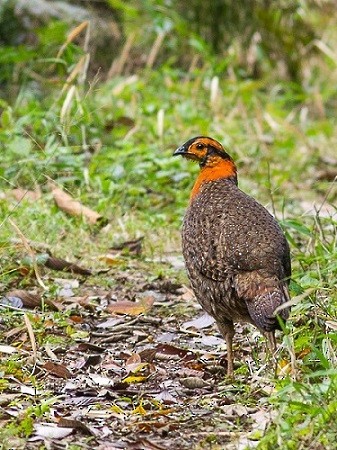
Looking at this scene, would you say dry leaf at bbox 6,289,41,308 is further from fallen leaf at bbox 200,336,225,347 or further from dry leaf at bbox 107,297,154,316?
fallen leaf at bbox 200,336,225,347

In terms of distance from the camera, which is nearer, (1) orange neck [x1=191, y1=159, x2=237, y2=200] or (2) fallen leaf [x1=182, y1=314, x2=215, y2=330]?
(1) orange neck [x1=191, y1=159, x2=237, y2=200]

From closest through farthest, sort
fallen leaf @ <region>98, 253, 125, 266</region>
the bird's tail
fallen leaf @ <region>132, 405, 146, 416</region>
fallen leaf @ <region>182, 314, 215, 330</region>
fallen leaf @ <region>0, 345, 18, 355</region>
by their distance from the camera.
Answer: fallen leaf @ <region>132, 405, 146, 416</region>, the bird's tail, fallen leaf @ <region>0, 345, 18, 355</region>, fallen leaf @ <region>182, 314, 215, 330</region>, fallen leaf @ <region>98, 253, 125, 266</region>

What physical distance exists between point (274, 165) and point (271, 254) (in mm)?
4398

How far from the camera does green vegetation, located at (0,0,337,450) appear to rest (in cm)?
420

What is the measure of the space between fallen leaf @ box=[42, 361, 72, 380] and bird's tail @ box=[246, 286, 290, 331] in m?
0.85

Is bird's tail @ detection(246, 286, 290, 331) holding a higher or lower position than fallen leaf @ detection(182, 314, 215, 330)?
higher

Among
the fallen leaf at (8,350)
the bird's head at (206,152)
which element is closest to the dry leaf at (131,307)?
the bird's head at (206,152)

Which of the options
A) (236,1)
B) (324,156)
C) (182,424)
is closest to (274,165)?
(324,156)

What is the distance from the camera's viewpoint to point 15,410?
3.83m

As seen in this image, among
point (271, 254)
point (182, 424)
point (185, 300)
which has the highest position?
point (271, 254)

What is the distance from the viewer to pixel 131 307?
5.42 meters

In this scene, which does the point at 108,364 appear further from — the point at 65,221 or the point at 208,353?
the point at 65,221

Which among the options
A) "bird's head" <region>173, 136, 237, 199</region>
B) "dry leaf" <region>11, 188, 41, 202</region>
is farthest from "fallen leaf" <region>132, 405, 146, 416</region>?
"dry leaf" <region>11, 188, 41, 202</region>

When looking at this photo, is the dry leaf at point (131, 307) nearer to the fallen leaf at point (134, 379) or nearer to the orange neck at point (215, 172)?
the orange neck at point (215, 172)
